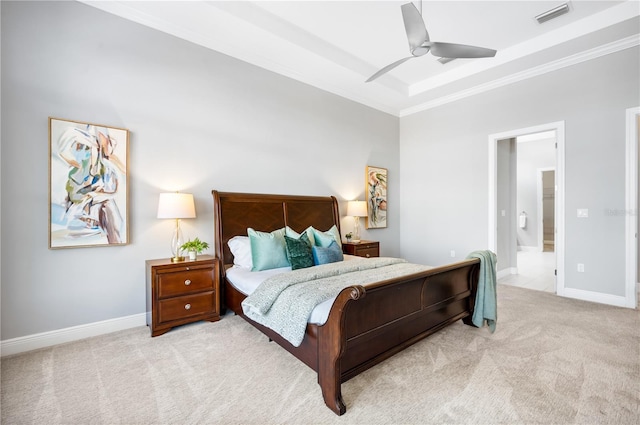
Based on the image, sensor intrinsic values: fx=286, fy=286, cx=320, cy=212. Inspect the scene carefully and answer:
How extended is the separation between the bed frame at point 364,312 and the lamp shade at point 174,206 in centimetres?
51

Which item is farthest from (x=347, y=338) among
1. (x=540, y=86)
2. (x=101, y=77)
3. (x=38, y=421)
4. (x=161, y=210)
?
(x=540, y=86)

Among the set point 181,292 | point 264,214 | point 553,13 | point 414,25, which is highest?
point 553,13

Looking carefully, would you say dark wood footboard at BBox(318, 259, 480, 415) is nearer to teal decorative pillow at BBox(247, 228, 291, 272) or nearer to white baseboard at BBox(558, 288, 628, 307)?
teal decorative pillow at BBox(247, 228, 291, 272)

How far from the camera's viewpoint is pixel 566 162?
3988 millimetres

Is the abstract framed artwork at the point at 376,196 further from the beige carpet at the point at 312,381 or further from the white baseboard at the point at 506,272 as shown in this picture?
the beige carpet at the point at 312,381

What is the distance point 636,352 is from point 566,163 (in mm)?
2547

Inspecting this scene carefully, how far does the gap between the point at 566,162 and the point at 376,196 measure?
2824 mm

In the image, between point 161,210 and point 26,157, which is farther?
point 161,210

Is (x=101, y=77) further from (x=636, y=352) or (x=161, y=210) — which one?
Answer: (x=636, y=352)

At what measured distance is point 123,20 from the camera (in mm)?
2977

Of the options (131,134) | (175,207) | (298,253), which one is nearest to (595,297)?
(298,253)

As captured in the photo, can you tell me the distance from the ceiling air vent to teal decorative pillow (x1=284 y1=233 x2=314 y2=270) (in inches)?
150

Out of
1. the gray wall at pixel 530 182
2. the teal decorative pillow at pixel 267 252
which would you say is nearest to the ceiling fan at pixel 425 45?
the teal decorative pillow at pixel 267 252

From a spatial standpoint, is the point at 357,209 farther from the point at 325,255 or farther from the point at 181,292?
the point at 181,292
